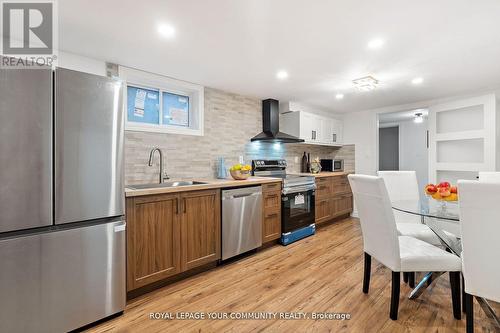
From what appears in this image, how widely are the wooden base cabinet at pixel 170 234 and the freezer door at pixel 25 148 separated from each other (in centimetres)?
58

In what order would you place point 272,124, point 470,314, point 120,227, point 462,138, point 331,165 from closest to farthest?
point 470,314 → point 120,227 → point 462,138 → point 272,124 → point 331,165

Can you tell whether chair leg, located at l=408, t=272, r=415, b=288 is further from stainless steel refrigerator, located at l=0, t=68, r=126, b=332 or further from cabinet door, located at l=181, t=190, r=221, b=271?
stainless steel refrigerator, located at l=0, t=68, r=126, b=332

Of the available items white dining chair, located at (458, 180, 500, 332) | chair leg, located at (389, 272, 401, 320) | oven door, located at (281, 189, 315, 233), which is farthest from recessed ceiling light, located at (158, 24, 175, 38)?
chair leg, located at (389, 272, 401, 320)

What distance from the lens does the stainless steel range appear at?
3.37 metres

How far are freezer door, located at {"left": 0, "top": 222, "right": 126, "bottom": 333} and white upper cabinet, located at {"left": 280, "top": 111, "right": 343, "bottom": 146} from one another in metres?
Result: 3.21

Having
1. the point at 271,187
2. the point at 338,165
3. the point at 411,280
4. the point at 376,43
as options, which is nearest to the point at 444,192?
the point at 411,280

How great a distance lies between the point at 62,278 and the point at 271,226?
2.26m

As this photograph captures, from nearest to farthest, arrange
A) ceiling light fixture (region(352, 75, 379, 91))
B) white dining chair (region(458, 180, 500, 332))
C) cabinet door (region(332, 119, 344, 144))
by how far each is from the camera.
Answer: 1. white dining chair (region(458, 180, 500, 332))
2. ceiling light fixture (region(352, 75, 379, 91))
3. cabinet door (region(332, 119, 344, 144))

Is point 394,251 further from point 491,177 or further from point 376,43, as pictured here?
point 376,43

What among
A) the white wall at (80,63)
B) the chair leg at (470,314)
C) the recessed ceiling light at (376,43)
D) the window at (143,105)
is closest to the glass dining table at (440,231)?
the chair leg at (470,314)

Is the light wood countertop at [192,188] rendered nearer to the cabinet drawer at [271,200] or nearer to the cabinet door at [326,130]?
the cabinet drawer at [271,200]

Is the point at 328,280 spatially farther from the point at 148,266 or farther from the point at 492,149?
the point at 492,149

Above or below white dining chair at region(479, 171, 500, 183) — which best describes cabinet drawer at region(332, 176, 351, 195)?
below

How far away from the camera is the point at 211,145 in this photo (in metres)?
3.41
